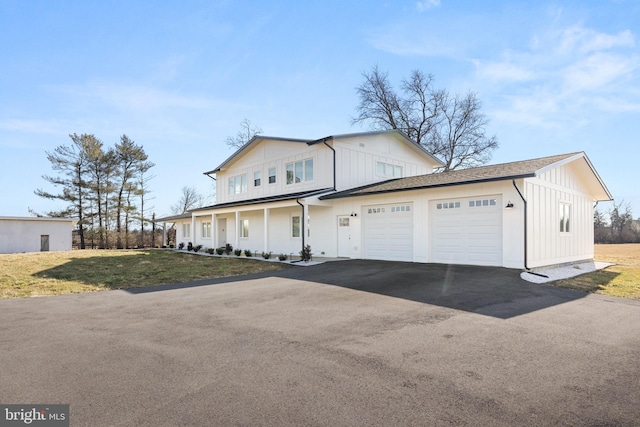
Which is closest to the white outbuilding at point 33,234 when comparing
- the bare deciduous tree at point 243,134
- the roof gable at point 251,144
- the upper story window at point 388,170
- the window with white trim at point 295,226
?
the roof gable at point 251,144

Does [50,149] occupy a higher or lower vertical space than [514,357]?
higher

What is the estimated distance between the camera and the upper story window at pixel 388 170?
19855mm

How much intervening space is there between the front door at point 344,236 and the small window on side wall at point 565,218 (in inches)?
346

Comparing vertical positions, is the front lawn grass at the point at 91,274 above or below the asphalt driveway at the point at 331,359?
below

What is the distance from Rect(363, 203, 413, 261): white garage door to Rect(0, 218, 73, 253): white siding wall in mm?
25716

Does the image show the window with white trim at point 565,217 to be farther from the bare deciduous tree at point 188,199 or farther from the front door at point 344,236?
the bare deciduous tree at point 188,199

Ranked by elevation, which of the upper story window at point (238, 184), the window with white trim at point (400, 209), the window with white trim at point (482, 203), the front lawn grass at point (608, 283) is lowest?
the front lawn grass at point (608, 283)

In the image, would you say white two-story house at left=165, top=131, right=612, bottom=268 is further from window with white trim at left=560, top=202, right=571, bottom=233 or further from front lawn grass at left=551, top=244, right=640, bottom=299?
front lawn grass at left=551, top=244, right=640, bottom=299

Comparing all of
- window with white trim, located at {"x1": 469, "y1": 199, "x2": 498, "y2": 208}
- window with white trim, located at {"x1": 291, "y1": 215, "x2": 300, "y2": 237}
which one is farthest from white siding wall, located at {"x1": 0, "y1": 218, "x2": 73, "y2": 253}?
window with white trim, located at {"x1": 469, "y1": 199, "x2": 498, "y2": 208}

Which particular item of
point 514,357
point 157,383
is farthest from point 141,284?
point 514,357

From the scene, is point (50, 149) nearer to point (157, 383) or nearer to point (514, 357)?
point (157, 383)

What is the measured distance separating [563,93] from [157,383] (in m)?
18.2

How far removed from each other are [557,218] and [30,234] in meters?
33.8

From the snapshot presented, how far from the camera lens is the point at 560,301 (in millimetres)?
7691
